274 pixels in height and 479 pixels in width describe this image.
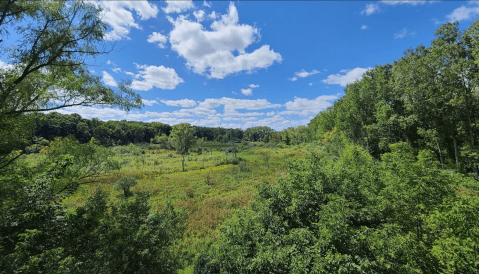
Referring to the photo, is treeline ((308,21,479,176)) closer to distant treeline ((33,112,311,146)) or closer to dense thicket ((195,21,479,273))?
dense thicket ((195,21,479,273))

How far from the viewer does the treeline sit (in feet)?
62.1

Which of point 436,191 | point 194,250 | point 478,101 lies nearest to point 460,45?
point 478,101

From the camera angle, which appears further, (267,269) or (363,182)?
(363,182)

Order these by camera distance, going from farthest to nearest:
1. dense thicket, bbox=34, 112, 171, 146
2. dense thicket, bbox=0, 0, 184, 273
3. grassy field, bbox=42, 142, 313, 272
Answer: dense thicket, bbox=34, 112, 171, 146
grassy field, bbox=42, 142, 313, 272
dense thicket, bbox=0, 0, 184, 273

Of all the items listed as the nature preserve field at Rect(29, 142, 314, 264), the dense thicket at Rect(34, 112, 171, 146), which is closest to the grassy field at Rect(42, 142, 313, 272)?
the nature preserve field at Rect(29, 142, 314, 264)

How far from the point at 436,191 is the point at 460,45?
2508cm

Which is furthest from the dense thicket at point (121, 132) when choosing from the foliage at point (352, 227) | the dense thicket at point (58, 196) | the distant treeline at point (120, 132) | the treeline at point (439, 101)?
the treeline at point (439, 101)

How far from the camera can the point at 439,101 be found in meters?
21.4

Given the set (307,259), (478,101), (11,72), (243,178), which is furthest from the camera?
(243,178)

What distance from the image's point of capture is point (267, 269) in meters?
5.83

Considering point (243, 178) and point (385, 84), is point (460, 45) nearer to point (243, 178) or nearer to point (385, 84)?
point (385, 84)

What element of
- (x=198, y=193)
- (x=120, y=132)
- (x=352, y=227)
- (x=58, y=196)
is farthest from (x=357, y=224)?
(x=120, y=132)

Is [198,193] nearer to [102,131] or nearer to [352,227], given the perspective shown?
[352,227]

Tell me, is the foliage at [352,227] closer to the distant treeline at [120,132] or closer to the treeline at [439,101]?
the treeline at [439,101]
